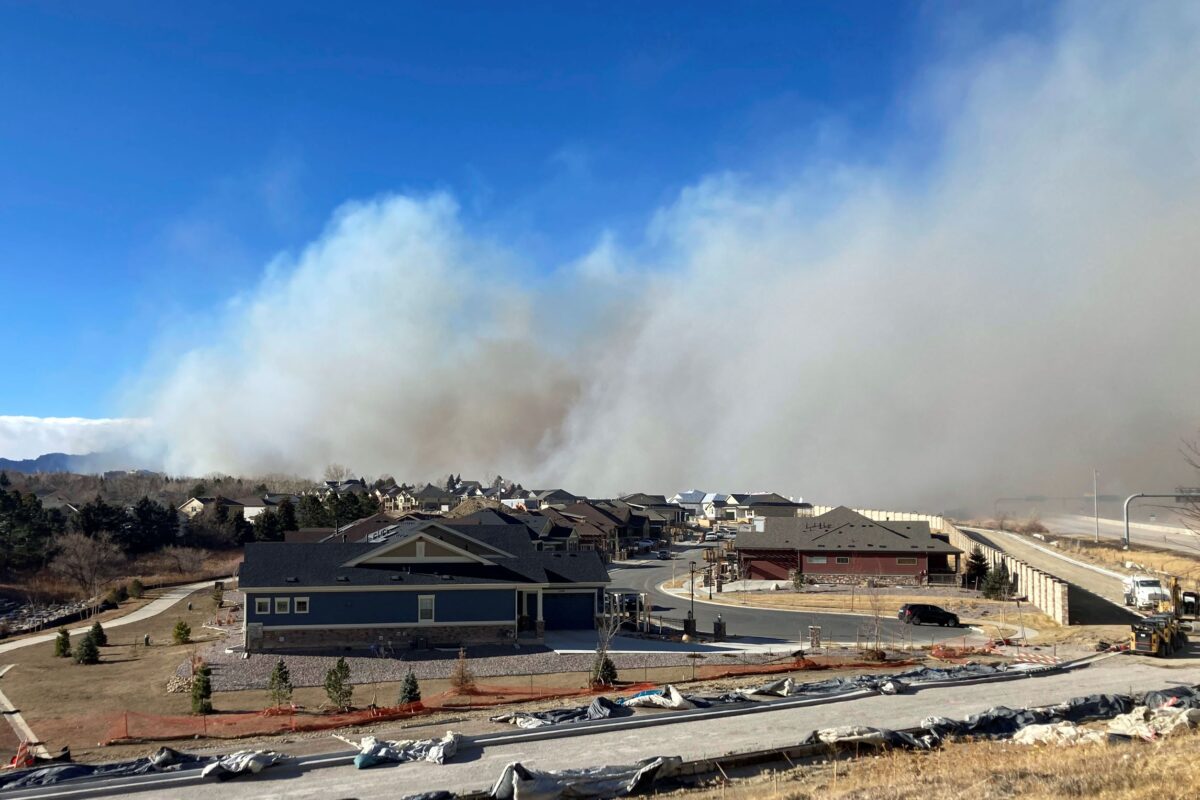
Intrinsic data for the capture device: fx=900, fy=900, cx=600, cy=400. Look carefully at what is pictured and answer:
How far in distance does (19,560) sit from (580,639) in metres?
37.3

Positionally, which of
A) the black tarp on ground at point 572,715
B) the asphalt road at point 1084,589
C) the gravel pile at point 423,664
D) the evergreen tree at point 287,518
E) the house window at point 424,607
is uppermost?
the evergreen tree at point 287,518

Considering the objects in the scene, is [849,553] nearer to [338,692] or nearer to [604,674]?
[604,674]

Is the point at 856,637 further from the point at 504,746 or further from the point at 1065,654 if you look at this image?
the point at 504,746

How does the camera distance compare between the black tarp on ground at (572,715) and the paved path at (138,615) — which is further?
the paved path at (138,615)

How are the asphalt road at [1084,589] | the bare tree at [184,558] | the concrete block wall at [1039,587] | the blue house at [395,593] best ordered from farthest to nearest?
the bare tree at [184,558], the asphalt road at [1084,589], the concrete block wall at [1039,587], the blue house at [395,593]

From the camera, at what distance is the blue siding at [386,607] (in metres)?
25.7

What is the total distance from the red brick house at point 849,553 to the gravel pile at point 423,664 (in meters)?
23.0

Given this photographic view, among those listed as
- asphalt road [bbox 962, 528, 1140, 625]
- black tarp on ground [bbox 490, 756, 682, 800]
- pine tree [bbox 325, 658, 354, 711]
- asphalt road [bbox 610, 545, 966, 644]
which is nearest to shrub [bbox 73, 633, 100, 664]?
pine tree [bbox 325, 658, 354, 711]

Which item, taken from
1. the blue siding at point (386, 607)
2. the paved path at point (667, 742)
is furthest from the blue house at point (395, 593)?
the paved path at point (667, 742)

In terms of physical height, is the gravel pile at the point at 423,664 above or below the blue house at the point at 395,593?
below

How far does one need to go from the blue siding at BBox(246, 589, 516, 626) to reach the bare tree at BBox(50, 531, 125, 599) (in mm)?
25013

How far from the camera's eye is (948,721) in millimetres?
14836

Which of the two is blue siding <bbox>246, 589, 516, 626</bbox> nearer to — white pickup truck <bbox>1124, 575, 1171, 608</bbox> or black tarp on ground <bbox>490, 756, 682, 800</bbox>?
black tarp on ground <bbox>490, 756, 682, 800</bbox>

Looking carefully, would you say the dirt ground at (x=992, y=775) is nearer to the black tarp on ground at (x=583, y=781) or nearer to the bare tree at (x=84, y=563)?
the black tarp on ground at (x=583, y=781)
